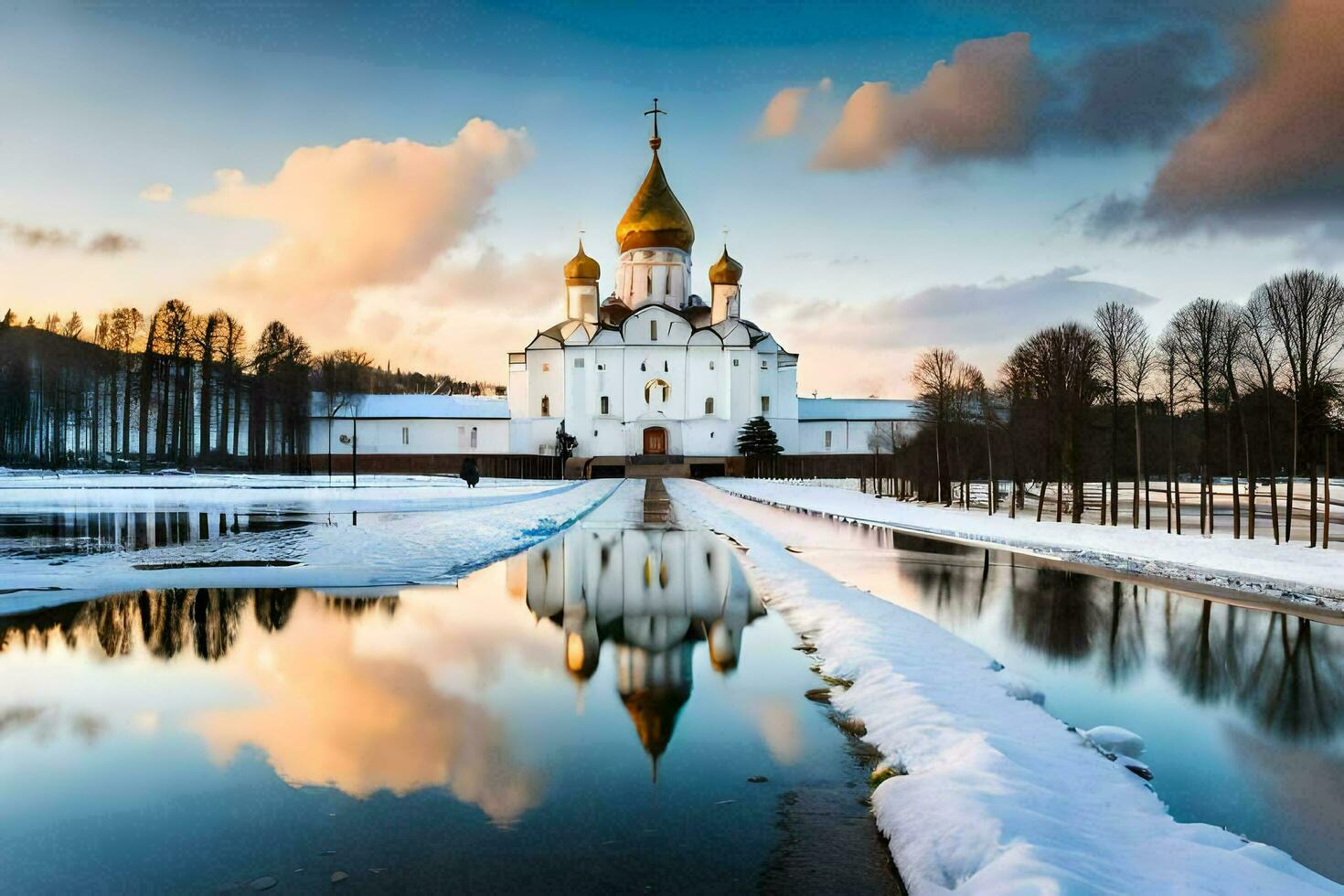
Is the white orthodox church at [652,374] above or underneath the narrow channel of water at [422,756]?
above

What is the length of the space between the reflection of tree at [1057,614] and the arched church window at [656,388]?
58.4 metres

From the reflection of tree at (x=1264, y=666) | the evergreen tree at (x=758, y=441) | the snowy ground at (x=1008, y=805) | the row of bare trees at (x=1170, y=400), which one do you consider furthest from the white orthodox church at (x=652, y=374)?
the snowy ground at (x=1008, y=805)

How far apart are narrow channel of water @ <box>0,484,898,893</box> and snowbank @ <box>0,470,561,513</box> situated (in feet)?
65.7

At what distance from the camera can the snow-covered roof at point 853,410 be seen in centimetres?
7981

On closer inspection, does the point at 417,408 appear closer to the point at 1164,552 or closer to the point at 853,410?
the point at 853,410

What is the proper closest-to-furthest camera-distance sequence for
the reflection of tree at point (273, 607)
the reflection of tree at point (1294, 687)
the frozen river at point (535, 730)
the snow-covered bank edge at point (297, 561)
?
the frozen river at point (535, 730)
the reflection of tree at point (1294, 687)
the reflection of tree at point (273, 607)
the snow-covered bank edge at point (297, 561)

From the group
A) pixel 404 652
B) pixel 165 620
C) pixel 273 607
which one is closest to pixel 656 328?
pixel 273 607

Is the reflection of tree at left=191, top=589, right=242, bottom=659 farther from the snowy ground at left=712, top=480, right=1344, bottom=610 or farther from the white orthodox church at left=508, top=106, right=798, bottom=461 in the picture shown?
the white orthodox church at left=508, top=106, right=798, bottom=461

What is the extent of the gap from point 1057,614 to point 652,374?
6250cm

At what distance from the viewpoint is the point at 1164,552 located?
18.4 meters

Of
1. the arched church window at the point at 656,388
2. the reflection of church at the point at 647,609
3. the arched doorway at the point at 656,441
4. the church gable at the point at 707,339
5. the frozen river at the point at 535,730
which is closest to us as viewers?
the frozen river at the point at 535,730

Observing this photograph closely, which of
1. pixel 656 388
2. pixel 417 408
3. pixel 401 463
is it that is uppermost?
pixel 656 388

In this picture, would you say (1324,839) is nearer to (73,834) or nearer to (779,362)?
(73,834)

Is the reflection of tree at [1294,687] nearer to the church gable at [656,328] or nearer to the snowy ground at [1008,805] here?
the snowy ground at [1008,805]
